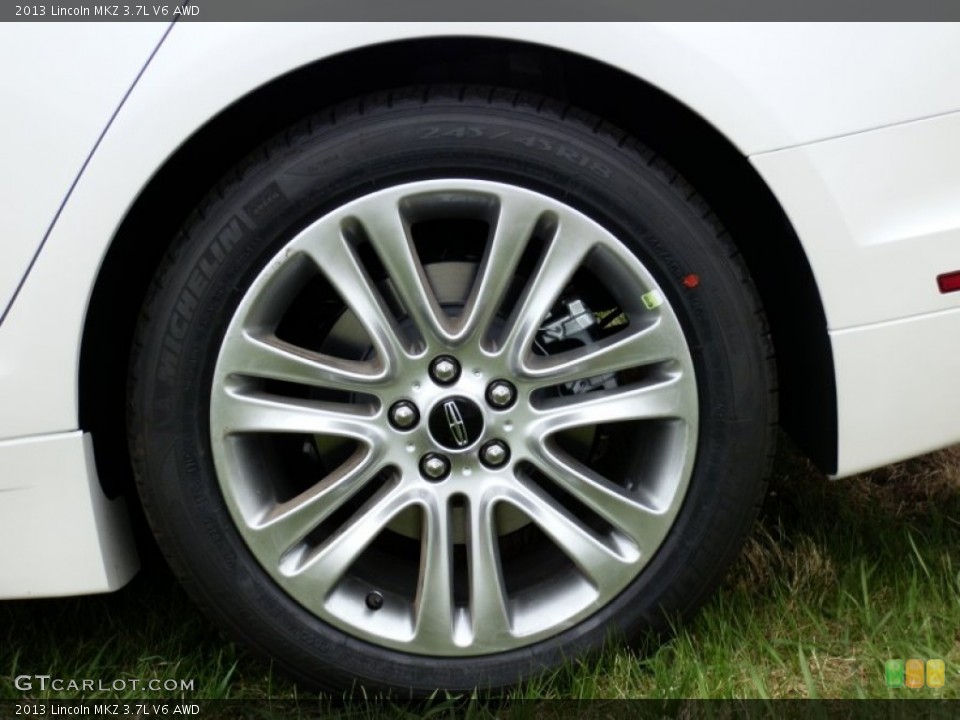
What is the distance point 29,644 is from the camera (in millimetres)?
2119

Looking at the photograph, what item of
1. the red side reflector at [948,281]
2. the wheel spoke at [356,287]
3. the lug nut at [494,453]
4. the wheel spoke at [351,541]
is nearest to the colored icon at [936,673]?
the red side reflector at [948,281]

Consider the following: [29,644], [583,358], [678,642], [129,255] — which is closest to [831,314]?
[583,358]

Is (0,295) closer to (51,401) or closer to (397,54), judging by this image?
(51,401)

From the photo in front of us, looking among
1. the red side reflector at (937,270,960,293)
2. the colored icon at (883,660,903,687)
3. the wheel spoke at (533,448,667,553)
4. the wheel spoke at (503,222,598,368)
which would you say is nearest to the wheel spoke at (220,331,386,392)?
the wheel spoke at (503,222,598,368)

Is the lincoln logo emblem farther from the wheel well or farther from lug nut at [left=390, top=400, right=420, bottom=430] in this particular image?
the wheel well

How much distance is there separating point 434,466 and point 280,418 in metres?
0.27

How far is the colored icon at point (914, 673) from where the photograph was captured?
184cm

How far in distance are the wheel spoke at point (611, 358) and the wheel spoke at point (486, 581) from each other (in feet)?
0.77

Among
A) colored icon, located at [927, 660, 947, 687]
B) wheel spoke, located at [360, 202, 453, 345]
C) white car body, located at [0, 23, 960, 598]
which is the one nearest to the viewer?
white car body, located at [0, 23, 960, 598]

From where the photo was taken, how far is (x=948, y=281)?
172cm

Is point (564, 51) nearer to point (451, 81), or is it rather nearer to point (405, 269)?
point (451, 81)

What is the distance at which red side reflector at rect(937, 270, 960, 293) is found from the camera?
5.62 feet

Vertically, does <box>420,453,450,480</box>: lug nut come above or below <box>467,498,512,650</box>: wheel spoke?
above

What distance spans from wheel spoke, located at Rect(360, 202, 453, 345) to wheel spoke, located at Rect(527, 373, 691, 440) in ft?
0.71
